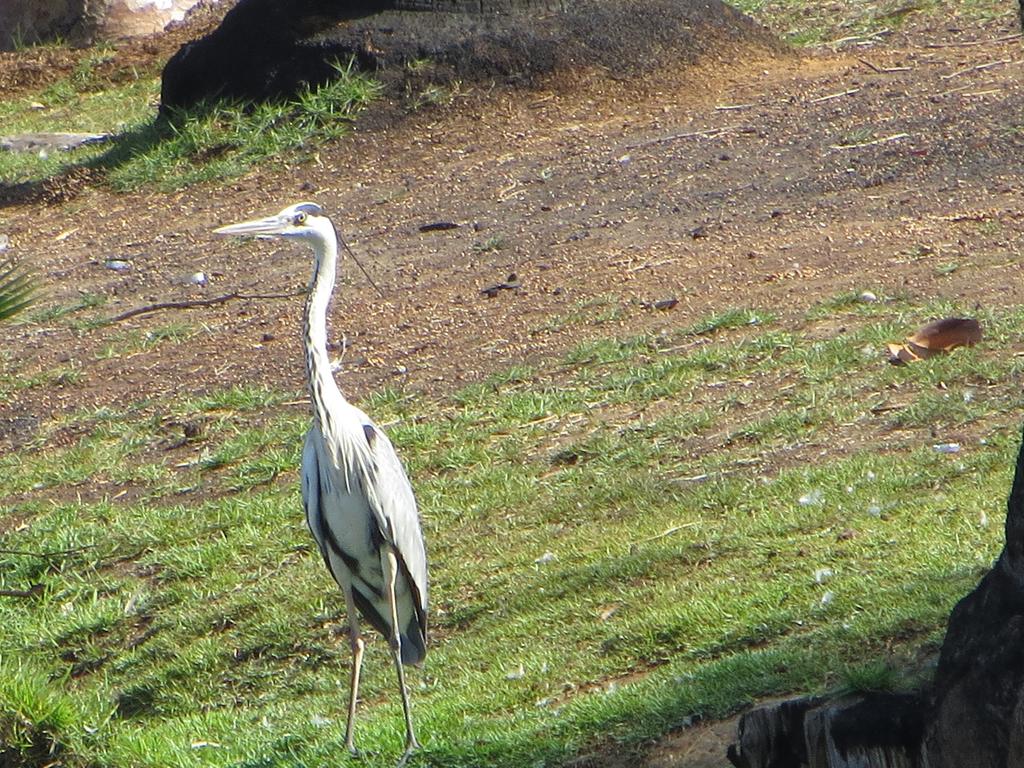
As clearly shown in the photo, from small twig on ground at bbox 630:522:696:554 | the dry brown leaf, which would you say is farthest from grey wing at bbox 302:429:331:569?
the dry brown leaf

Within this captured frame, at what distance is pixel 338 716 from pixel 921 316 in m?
4.10

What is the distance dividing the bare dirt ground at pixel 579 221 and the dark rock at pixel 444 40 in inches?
9.9

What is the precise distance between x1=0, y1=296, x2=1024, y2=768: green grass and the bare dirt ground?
484mm

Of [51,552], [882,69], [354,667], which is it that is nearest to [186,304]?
[51,552]

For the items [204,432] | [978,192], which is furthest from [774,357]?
[204,432]

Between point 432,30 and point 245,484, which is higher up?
point 432,30

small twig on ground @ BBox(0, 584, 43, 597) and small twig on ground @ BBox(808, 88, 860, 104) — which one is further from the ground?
small twig on ground @ BBox(808, 88, 860, 104)

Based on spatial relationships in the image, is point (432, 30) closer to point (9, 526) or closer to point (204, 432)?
point (204, 432)

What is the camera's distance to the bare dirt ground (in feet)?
31.9

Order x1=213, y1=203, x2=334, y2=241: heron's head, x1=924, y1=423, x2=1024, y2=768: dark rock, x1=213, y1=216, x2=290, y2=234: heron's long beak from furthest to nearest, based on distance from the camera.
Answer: x1=213, y1=203, x2=334, y2=241: heron's head → x1=213, y1=216, x2=290, y2=234: heron's long beak → x1=924, y1=423, x2=1024, y2=768: dark rock

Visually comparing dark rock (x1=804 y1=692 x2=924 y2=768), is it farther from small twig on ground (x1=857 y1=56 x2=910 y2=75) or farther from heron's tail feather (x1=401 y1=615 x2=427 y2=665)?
small twig on ground (x1=857 y1=56 x2=910 y2=75)

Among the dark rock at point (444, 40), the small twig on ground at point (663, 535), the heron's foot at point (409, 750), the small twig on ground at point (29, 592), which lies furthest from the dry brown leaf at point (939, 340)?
the dark rock at point (444, 40)

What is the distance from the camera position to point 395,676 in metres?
7.00

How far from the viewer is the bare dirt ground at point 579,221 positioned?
31.9ft
